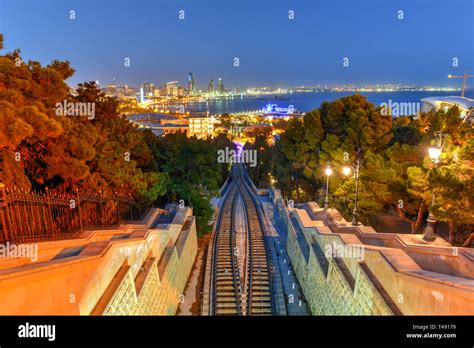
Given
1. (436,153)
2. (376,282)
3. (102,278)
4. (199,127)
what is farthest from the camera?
(199,127)

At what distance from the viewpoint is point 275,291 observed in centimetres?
1019

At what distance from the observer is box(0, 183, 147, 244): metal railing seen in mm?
5961

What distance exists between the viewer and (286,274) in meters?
11.5

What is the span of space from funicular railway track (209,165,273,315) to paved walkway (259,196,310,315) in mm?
569

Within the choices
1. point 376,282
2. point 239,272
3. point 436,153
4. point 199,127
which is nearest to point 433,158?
point 436,153

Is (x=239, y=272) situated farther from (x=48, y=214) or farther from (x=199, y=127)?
(x=199, y=127)

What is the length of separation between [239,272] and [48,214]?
6.91m

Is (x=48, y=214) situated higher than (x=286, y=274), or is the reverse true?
(x=48, y=214)

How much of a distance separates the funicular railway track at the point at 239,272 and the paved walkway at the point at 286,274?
1.87 feet

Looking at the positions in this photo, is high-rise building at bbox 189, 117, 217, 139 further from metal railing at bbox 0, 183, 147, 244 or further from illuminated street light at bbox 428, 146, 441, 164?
illuminated street light at bbox 428, 146, 441, 164
